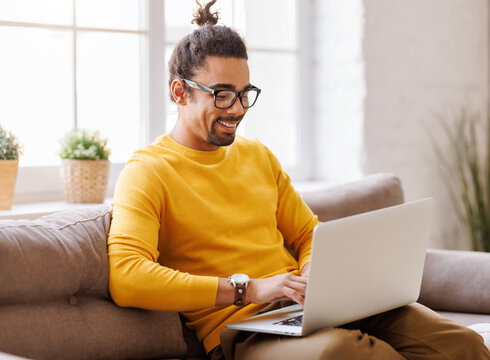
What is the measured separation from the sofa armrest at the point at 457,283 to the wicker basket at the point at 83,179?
3.90 feet

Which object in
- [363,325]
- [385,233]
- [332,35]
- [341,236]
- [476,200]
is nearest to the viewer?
[341,236]

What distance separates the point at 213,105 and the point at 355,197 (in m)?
0.83

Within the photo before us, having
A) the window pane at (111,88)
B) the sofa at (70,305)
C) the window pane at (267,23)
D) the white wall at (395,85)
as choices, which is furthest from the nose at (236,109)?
the white wall at (395,85)

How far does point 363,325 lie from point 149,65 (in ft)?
4.93

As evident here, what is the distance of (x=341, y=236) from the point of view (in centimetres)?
139

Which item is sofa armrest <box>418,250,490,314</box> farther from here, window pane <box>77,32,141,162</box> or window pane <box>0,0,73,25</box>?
window pane <box>0,0,73,25</box>

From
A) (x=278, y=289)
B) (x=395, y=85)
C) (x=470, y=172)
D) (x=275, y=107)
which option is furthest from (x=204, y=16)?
(x=470, y=172)

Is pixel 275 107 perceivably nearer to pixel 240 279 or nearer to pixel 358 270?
pixel 240 279

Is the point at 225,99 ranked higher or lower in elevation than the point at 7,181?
higher

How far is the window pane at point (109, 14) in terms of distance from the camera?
2.59 m

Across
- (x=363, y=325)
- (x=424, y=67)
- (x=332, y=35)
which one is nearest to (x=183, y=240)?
(x=363, y=325)

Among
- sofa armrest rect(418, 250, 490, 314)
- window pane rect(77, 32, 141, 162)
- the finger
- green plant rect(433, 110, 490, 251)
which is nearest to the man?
the finger

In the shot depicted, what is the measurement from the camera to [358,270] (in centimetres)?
146

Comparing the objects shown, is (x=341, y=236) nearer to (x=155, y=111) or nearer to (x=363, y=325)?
(x=363, y=325)
